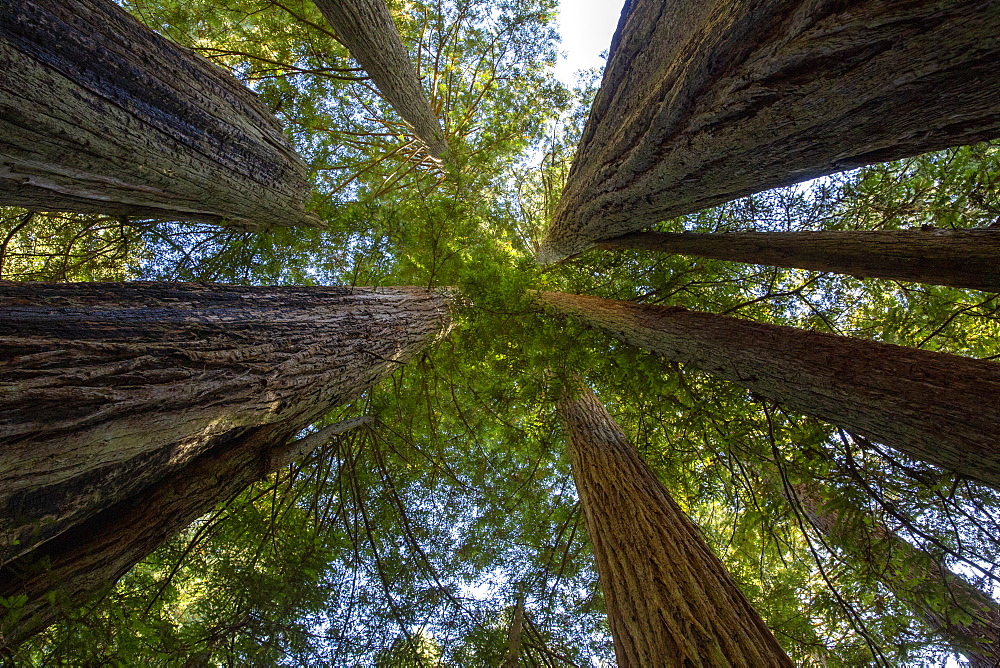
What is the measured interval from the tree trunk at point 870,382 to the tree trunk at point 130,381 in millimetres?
2837

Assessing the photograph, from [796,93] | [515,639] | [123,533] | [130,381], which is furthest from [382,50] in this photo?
[515,639]

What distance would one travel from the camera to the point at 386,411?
464cm

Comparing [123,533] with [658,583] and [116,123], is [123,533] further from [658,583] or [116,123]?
[658,583]

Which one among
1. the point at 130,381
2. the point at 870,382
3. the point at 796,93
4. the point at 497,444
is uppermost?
the point at 796,93

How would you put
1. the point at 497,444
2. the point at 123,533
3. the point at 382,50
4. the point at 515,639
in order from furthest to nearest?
the point at 497,444 < the point at 382,50 < the point at 515,639 < the point at 123,533

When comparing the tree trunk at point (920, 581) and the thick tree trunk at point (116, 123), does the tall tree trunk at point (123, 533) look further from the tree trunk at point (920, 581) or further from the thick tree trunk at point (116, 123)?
the tree trunk at point (920, 581)

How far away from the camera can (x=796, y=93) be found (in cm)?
167

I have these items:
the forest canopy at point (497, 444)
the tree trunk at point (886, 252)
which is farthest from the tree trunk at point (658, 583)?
the tree trunk at point (886, 252)

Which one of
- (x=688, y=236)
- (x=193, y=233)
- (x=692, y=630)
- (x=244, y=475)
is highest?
A: (x=688, y=236)

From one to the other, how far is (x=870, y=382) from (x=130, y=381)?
357cm

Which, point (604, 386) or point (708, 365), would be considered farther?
point (604, 386)

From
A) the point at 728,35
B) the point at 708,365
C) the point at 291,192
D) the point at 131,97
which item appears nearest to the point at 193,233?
the point at 291,192

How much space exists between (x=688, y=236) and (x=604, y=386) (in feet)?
6.50

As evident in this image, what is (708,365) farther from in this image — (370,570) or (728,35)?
(370,570)
